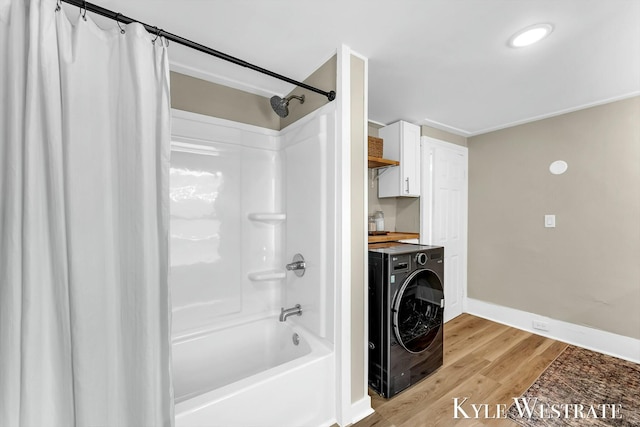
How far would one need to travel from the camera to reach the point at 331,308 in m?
1.71

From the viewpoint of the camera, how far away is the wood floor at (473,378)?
170cm

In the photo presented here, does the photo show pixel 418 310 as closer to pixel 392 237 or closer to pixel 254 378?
pixel 392 237

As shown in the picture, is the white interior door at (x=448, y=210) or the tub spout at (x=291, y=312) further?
the white interior door at (x=448, y=210)

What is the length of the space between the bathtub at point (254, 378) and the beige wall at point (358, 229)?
183 millimetres

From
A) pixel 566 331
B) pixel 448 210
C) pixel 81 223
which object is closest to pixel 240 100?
pixel 81 223

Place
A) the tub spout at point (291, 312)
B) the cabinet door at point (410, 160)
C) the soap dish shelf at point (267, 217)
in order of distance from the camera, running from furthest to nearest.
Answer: the cabinet door at point (410, 160)
the soap dish shelf at point (267, 217)
the tub spout at point (291, 312)

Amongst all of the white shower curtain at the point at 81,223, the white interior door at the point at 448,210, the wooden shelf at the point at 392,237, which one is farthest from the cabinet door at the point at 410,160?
the white shower curtain at the point at 81,223

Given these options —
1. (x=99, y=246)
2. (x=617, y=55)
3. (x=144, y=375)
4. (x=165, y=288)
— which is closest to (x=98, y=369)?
(x=144, y=375)

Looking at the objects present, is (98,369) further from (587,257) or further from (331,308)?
(587,257)

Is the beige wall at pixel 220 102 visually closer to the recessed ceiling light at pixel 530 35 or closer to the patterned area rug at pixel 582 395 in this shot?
the recessed ceiling light at pixel 530 35

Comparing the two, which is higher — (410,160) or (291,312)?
(410,160)

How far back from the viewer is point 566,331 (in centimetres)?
265

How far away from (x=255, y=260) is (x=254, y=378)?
976 millimetres

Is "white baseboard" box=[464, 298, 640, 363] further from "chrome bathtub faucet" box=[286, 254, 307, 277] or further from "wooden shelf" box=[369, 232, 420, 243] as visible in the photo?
"chrome bathtub faucet" box=[286, 254, 307, 277]
